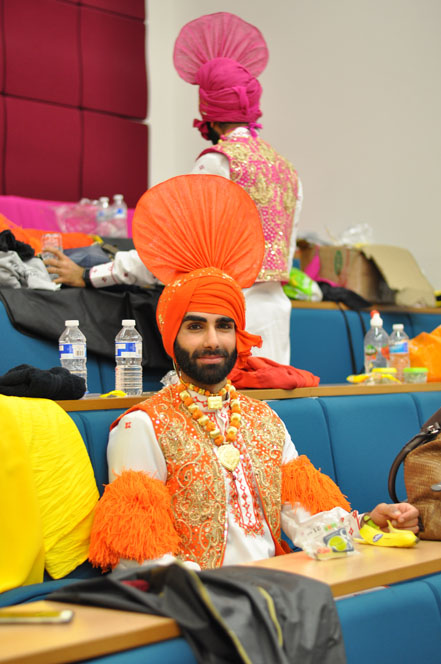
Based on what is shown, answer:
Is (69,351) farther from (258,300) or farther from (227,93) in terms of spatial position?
(227,93)

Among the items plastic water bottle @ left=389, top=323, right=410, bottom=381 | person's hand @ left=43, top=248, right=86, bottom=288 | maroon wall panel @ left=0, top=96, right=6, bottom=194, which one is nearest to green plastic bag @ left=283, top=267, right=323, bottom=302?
plastic water bottle @ left=389, top=323, right=410, bottom=381

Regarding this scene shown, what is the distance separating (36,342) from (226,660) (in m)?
1.93

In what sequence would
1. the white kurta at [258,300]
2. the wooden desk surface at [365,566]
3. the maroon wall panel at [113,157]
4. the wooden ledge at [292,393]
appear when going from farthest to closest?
the maroon wall panel at [113,157], the white kurta at [258,300], the wooden ledge at [292,393], the wooden desk surface at [365,566]

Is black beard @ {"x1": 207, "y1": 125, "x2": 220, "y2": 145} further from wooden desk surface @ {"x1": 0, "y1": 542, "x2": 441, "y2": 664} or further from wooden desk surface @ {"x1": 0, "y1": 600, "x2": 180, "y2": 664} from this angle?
wooden desk surface @ {"x1": 0, "y1": 600, "x2": 180, "y2": 664}

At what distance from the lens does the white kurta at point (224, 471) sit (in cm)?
197

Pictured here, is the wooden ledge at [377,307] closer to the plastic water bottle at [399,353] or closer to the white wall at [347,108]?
the white wall at [347,108]

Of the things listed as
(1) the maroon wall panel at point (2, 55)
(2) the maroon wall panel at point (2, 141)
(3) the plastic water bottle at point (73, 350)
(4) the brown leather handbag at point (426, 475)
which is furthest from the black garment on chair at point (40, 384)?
(1) the maroon wall panel at point (2, 55)

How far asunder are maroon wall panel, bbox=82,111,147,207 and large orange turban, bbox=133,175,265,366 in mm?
3284

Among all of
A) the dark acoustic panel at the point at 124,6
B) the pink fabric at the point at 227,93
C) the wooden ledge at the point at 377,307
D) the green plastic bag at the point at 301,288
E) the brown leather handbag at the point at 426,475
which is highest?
the dark acoustic panel at the point at 124,6

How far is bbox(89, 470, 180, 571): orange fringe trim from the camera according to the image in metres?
1.78

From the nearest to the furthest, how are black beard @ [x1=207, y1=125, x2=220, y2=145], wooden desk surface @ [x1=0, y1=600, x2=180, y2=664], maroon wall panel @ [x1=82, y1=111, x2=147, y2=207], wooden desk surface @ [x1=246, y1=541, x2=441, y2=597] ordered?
wooden desk surface @ [x1=0, y1=600, x2=180, y2=664] → wooden desk surface @ [x1=246, y1=541, x2=441, y2=597] → black beard @ [x1=207, y1=125, x2=220, y2=145] → maroon wall panel @ [x1=82, y1=111, x2=147, y2=207]

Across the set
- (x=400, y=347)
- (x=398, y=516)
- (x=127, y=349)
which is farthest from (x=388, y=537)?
(x=400, y=347)

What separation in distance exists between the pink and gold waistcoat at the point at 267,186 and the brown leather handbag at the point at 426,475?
1.13m

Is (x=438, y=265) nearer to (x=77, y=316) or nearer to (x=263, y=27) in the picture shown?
(x=263, y=27)
